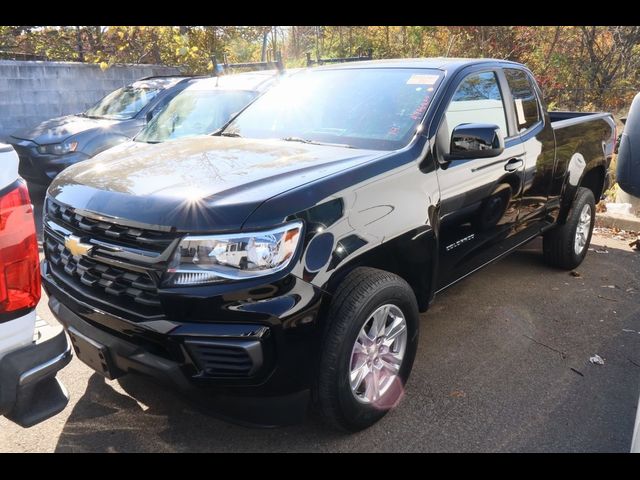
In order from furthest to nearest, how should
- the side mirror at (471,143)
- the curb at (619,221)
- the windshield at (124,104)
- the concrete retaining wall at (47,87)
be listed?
the concrete retaining wall at (47,87), the windshield at (124,104), the curb at (619,221), the side mirror at (471,143)

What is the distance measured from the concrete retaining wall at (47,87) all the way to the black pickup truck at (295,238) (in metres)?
7.91

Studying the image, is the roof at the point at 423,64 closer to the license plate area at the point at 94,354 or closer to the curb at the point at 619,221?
the license plate area at the point at 94,354

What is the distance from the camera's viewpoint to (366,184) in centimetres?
264

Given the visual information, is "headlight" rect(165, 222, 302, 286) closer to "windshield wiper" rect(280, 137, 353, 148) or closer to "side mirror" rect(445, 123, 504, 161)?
"windshield wiper" rect(280, 137, 353, 148)

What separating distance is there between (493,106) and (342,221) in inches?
79.2

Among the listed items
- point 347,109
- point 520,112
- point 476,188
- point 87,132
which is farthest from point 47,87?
point 476,188

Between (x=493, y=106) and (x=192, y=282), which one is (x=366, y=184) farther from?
(x=493, y=106)

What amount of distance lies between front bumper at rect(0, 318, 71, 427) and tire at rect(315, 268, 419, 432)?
1.07m

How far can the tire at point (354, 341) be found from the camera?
95.2 inches

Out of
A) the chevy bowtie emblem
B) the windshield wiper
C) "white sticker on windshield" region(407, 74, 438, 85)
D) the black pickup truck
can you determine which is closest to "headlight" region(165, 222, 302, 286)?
the black pickup truck

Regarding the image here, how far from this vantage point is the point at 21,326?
6.30 feet

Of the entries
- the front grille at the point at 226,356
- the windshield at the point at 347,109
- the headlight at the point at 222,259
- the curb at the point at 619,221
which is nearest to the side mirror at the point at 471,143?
the windshield at the point at 347,109

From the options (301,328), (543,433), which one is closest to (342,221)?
(301,328)

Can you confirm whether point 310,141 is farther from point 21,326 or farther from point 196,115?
point 196,115
